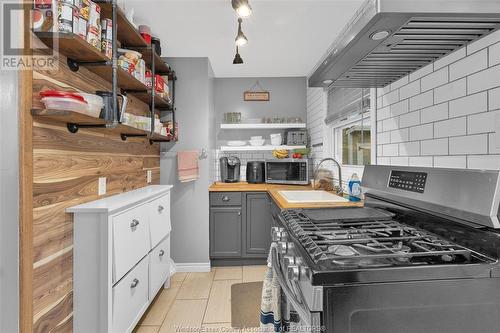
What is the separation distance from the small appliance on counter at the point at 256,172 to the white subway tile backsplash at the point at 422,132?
2149 millimetres

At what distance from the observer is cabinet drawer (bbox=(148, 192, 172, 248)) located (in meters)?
2.18

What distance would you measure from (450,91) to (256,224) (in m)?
2.35

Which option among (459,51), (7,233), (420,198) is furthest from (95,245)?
(459,51)

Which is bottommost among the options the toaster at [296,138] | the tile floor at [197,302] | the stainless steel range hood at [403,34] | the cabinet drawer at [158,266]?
the tile floor at [197,302]

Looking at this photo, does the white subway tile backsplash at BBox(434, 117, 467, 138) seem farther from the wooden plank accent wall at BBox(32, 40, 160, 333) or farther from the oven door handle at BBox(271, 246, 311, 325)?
the wooden plank accent wall at BBox(32, 40, 160, 333)

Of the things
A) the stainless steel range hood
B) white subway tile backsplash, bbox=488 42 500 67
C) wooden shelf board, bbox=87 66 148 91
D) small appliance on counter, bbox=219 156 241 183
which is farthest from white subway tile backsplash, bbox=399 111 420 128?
small appliance on counter, bbox=219 156 241 183

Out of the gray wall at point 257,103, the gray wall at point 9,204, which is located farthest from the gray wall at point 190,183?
the gray wall at point 9,204

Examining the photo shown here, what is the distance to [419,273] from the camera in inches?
29.4

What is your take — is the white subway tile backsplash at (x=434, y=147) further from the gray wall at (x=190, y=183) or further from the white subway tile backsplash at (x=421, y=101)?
the gray wall at (x=190, y=183)

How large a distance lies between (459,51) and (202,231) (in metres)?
2.68

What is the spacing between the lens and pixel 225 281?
113 inches

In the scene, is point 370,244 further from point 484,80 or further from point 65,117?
point 65,117

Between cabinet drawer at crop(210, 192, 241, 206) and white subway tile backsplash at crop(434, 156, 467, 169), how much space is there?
85.0 inches

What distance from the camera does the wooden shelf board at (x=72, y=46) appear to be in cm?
129
